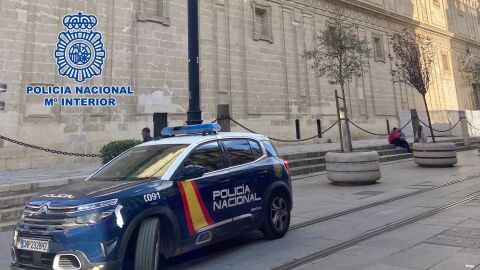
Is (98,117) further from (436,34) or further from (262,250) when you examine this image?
(436,34)

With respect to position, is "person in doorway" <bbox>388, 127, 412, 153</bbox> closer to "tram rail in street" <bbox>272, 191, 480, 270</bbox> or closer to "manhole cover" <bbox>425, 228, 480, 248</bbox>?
"tram rail in street" <bbox>272, 191, 480, 270</bbox>

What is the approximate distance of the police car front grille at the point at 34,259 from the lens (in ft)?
11.1

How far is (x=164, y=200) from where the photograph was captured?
3.88 metres

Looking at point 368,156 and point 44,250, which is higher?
point 368,156

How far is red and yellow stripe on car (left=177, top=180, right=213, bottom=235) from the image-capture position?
4.11 meters

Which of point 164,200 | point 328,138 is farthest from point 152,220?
point 328,138

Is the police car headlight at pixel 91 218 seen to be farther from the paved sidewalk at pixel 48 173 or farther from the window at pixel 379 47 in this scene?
the window at pixel 379 47

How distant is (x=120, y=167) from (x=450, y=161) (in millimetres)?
13306

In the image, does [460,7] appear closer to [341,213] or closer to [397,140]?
[397,140]

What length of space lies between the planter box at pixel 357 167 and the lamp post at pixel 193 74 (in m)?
5.42

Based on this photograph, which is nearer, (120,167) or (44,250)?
(44,250)

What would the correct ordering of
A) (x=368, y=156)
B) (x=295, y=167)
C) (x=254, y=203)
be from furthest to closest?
(x=295, y=167)
(x=368, y=156)
(x=254, y=203)

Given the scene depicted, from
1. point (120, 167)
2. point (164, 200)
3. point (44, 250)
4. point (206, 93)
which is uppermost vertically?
point (206, 93)

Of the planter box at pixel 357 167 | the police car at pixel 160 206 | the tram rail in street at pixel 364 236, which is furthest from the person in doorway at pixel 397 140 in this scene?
the police car at pixel 160 206
